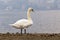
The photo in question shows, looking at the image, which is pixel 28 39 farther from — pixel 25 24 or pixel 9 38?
pixel 25 24

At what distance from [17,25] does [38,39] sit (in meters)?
4.48

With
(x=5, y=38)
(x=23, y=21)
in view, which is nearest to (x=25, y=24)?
Answer: (x=23, y=21)

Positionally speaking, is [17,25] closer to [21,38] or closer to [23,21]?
[23,21]

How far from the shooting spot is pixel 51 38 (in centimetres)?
1373

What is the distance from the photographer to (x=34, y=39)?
44.3 ft

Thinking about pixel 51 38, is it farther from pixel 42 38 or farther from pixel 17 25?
pixel 17 25

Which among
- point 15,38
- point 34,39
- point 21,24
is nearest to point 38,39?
point 34,39

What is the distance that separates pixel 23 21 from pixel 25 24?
0.24m

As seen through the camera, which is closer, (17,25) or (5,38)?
(5,38)

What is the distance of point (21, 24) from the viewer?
17.6 m

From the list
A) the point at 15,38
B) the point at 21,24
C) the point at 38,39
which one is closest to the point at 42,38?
the point at 38,39

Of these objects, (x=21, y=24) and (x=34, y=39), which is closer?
(x=34, y=39)

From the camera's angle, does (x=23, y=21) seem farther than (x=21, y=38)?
Yes

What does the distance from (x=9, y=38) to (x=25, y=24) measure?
4062 millimetres
